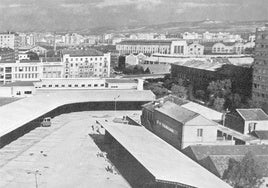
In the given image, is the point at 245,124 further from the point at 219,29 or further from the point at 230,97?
the point at 219,29

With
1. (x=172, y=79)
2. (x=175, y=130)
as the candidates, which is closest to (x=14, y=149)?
(x=175, y=130)

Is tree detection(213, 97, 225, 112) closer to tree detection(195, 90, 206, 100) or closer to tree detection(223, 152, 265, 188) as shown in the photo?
tree detection(195, 90, 206, 100)

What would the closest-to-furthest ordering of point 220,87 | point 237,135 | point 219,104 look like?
point 237,135 → point 219,104 → point 220,87

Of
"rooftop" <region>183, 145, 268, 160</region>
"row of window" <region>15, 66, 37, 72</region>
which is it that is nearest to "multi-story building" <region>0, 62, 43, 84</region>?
"row of window" <region>15, 66, 37, 72</region>

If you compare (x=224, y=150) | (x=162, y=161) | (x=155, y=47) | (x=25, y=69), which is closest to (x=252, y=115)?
(x=224, y=150)

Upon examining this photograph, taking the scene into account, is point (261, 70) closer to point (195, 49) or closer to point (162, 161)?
point (162, 161)

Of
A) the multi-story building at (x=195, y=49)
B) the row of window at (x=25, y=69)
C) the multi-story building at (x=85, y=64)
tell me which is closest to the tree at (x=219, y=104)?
the row of window at (x=25, y=69)
